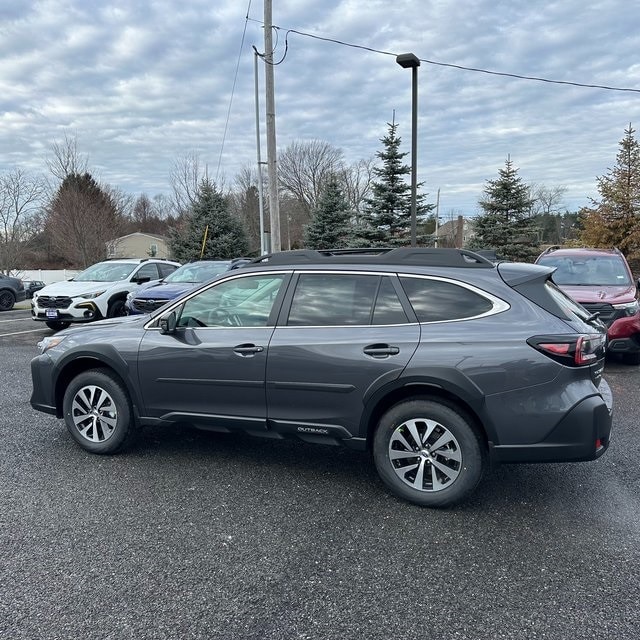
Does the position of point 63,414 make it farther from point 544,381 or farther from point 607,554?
point 607,554

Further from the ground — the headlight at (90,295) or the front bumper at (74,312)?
the headlight at (90,295)

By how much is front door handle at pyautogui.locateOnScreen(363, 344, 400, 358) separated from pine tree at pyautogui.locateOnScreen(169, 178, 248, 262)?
25712 millimetres

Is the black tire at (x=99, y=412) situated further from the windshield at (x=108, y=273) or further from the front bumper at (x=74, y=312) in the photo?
the windshield at (x=108, y=273)

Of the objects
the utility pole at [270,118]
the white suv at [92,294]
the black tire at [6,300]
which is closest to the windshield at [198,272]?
the white suv at [92,294]

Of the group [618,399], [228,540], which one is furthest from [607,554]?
[618,399]

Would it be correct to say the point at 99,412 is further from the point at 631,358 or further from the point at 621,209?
the point at 621,209

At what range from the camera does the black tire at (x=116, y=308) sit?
11.1 meters

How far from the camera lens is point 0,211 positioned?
2875cm

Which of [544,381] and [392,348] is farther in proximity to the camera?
[392,348]

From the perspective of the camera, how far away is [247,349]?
12.3 ft

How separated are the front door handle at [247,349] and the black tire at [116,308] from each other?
8220 mm

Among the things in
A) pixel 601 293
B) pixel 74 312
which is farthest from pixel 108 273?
pixel 601 293

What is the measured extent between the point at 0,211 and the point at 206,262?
2303 cm

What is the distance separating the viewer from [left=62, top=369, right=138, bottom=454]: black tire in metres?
4.21
